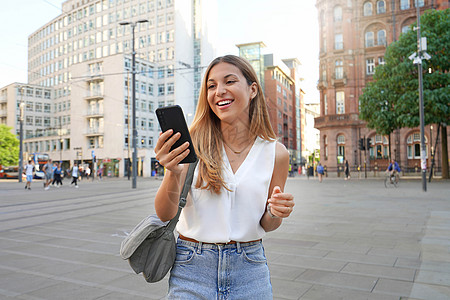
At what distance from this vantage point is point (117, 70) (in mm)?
58000

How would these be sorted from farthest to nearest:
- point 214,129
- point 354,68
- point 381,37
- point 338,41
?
1. point 338,41
2. point 354,68
3. point 381,37
4. point 214,129

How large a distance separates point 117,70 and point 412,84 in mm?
43955

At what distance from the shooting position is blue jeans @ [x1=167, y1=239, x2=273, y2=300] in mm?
1744

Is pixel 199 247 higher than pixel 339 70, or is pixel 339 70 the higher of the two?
pixel 339 70

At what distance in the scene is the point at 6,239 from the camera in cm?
725

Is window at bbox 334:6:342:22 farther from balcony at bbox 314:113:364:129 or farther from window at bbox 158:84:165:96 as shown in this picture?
window at bbox 158:84:165:96

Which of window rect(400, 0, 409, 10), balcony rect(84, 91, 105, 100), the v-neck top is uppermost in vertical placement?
window rect(400, 0, 409, 10)

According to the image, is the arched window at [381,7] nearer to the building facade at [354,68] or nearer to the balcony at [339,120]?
the building facade at [354,68]

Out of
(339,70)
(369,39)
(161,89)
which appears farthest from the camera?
(161,89)

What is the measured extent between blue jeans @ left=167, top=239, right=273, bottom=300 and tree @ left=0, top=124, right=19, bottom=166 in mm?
71118

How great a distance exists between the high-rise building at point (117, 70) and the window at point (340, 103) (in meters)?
19.5

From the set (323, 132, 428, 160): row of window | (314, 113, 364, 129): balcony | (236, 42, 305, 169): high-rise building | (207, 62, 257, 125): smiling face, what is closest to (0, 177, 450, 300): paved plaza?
(207, 62, 257, 125): smiling face

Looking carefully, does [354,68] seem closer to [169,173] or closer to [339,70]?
[339,70]

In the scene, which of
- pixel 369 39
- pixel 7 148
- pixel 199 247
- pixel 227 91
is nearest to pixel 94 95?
pixel 7 148
